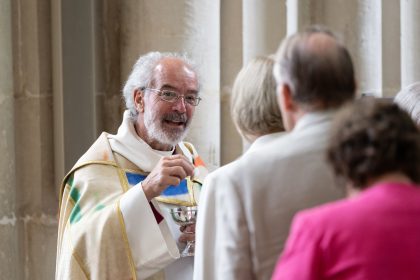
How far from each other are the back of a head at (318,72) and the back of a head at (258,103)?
0.30 metres

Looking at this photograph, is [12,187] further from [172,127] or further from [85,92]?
[172,127]

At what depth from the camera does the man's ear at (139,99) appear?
355cm

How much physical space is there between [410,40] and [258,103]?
93.6 inches

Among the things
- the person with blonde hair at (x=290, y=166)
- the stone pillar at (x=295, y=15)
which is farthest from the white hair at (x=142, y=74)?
the person with blonde hair at (x=290, y=166)

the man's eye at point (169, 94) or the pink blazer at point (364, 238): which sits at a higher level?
the man's eye at point (169, 94)

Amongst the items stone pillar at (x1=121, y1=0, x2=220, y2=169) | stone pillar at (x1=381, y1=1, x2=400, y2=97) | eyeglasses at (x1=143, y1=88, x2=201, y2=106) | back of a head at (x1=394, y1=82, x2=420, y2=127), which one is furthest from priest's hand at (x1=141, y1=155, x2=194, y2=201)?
stone pillar at (x1=381, y1=1, x2=400, y2=97)

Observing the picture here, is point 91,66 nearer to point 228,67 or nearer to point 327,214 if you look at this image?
point 228,67

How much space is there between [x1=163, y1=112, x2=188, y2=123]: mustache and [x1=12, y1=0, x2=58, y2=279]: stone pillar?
126 cm

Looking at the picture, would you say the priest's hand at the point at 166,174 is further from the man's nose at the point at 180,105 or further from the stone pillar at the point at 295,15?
the stone pillar at the point at 295,15

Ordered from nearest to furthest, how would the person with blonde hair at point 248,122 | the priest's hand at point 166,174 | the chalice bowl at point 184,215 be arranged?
1. the person with blonde hair at point 248,122
2. the priest's hand at point 166,174
3. the chalice bowl at point 184,215

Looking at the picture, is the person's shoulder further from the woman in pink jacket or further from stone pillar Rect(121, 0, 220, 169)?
stone pillar Rect(121, 0, 220, 169)

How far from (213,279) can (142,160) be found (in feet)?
4.12

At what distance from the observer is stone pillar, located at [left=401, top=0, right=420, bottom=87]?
4398 millimetres

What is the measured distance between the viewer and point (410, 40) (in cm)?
442
